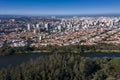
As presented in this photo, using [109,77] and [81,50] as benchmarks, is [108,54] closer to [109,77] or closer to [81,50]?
[81,50]

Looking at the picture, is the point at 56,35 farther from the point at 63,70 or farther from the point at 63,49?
the point at 63,70

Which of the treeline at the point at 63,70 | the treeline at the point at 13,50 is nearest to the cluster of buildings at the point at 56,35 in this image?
the treeline at the point at 13,50

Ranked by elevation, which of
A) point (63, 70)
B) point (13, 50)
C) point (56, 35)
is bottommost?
point (56, 35)

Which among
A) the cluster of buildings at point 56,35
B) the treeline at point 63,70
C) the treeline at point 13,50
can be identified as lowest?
the cluster of buildings at point 56,35

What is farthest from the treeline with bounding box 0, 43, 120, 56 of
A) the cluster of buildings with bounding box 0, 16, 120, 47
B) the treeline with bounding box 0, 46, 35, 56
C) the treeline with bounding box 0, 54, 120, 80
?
the treeline with bounding box 0, 54, 120, 80

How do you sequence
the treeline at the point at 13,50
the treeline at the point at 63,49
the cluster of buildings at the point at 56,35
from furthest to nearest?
1. the cluster of buildings at the point at 56,35
2. the treeline at the point at 63,49
3. the treeline at the point at 13,50

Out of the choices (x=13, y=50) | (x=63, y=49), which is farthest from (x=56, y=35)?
(x=13, y=50)

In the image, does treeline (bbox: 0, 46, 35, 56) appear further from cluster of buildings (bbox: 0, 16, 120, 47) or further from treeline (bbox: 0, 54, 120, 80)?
treeline (bbox: 0, 54, 120, 80)

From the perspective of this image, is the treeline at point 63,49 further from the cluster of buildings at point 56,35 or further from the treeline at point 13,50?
the cluster of buildings at point 56,35

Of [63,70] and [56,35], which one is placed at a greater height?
[63,70]

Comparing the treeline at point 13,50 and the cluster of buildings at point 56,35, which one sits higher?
the treeline at point 13,50
